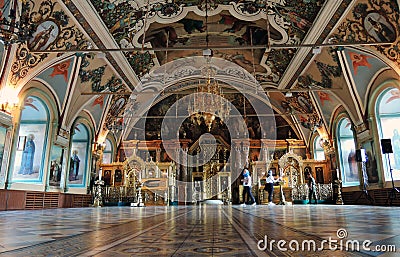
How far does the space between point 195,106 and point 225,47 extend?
225 cm

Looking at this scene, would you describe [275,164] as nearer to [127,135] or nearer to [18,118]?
[127,135]

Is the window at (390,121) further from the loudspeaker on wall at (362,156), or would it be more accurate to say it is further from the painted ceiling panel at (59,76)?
the painted ceiling panel at (59,76)

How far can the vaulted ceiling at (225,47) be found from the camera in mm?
8062

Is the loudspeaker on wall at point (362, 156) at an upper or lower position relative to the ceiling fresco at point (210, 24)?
lower

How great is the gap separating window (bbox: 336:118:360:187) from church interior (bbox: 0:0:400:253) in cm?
5

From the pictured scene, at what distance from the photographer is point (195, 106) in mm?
9227

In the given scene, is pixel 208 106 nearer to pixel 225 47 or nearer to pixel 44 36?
pixel 225 47

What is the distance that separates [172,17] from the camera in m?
10.2

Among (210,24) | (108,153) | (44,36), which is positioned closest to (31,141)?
(44,36)

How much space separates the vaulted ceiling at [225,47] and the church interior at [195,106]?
0.05 metres

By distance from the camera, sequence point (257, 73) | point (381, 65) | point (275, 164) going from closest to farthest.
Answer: point (381, 65) → point (257, 73) → point (275, 164)

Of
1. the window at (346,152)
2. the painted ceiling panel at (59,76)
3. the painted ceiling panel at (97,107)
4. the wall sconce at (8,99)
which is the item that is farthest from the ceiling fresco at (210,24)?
the window at (346,152)

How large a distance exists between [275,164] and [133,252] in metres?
16.3

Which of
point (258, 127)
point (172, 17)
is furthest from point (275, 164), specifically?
point (172, 17)
